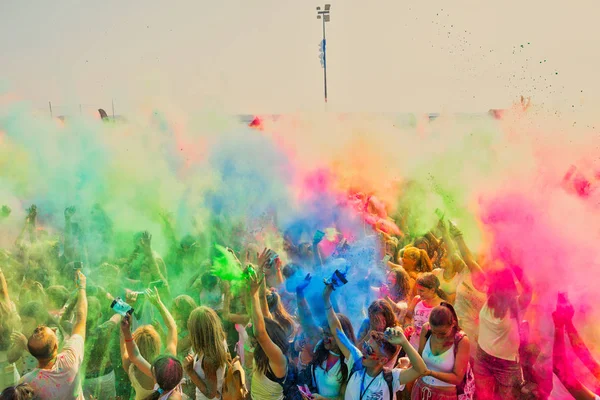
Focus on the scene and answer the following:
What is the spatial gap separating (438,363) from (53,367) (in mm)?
2609

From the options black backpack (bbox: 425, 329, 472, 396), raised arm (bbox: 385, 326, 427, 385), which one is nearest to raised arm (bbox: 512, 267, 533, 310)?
black backpack (bbox: 425, 329, 472, 396)

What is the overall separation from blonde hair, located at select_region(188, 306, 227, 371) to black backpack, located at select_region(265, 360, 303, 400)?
369 millimetres

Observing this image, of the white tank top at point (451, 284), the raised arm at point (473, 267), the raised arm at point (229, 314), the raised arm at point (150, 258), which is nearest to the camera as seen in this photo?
the raised arm at point (473, 267)

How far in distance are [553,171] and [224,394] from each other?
420cm

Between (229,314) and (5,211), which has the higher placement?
(5,211)

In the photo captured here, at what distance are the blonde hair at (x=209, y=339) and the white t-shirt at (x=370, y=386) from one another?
934mm

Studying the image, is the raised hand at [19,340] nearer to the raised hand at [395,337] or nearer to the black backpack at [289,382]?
the black backpack at [289,382]

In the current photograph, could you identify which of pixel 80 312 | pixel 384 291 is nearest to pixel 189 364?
pixel 80 312

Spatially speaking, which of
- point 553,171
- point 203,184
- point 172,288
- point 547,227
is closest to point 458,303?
point 547,227

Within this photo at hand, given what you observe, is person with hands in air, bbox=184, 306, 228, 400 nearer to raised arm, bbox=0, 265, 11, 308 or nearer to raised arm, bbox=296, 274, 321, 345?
raised arm, bbox=296, 274, 321, 345

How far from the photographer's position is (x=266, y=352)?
3973 millimetres

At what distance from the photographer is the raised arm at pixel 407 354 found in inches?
135

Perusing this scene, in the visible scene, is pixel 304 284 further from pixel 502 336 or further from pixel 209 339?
pixel 502 336

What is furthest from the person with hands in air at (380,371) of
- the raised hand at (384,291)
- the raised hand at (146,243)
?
the raised hand at (146,243)
